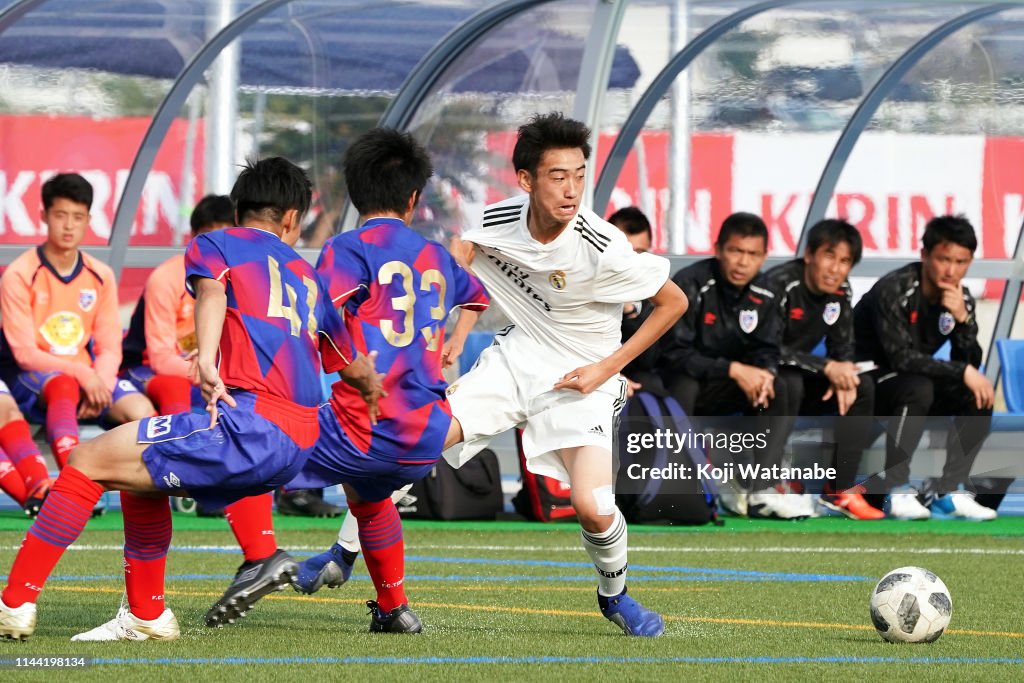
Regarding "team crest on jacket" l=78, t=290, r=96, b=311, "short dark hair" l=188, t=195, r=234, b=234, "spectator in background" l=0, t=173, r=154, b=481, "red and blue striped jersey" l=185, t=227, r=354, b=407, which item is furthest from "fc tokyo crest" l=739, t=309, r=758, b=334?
"red and blue striped jersey" l=185, t=227, r=354, b=407

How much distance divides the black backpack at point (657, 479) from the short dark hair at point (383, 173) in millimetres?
Result: 4336

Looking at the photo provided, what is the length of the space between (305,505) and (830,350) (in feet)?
10.8

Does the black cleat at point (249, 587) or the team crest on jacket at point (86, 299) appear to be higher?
the team crest on jacket at point (86, 299)

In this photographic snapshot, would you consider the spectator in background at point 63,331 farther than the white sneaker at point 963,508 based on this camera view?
No

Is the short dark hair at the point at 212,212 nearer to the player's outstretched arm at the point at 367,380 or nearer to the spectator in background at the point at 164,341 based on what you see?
the spectator in background at the point at 164,341

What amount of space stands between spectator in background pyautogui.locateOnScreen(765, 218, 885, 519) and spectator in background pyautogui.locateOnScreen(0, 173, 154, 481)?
3805mm

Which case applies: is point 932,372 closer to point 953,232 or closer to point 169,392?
point 953,232

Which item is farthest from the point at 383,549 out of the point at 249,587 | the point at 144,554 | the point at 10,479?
the point at 10,479

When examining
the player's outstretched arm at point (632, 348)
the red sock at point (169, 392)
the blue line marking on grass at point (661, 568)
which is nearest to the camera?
the player's outstretched arm at point (632, 348)

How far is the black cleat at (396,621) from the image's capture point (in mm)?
5633

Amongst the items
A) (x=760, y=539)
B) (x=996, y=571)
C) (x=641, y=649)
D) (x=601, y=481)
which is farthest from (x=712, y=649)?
(x=760, y=539)

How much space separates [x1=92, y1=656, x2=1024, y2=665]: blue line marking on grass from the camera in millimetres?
4871

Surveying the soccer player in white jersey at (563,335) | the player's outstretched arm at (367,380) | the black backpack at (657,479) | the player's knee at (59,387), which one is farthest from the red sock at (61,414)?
the player's outstretched arm at (367,380)

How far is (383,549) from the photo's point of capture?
5.70 m
